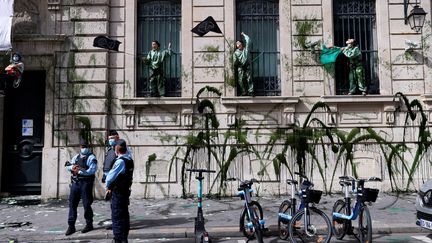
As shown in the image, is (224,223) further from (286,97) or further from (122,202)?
(286,97)

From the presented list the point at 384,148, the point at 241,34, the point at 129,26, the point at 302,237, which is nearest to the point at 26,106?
the point at 129,26

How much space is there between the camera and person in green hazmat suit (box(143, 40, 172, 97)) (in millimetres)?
12166

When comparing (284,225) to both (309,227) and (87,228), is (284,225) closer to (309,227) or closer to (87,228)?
(309,227)

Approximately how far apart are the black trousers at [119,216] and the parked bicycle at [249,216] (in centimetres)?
186

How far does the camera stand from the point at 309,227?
6867 millimetres

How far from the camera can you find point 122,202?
6875 millimetres

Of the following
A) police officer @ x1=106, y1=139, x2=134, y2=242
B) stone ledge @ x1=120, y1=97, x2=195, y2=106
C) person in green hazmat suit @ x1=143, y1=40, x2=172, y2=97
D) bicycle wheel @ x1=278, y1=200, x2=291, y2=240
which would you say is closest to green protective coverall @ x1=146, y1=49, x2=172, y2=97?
person in green hazmat suit @ x1=143, y1=40, x2=172, y2=97

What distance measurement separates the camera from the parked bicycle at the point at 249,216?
7.09 metres

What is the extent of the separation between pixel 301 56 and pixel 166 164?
16.2 ft

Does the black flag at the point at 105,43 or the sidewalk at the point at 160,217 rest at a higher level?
the black flag at the point at 105,43

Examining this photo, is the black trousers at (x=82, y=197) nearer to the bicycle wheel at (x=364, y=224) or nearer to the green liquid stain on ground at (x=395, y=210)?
the bicycle wheel at (x=364, y=224)

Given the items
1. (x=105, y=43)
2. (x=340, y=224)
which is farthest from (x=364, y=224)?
(x=105, y=43)

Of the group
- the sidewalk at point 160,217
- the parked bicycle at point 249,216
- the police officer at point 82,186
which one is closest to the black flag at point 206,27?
the sidewalk at point 160,217

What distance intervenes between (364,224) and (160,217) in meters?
4.55
